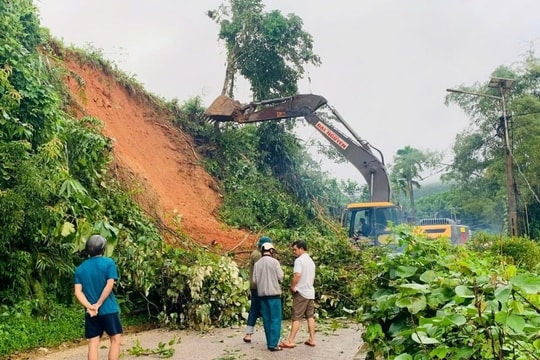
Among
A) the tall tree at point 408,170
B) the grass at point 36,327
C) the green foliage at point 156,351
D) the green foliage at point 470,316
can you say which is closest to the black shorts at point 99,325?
the green foliage at point 156,351

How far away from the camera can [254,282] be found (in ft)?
23.8

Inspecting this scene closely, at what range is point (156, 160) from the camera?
16875 mm

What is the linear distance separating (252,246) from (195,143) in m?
7.11

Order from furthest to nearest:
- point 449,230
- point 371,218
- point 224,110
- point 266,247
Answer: point 449,230 < point 224,110 < point 371,218 < point 266,247

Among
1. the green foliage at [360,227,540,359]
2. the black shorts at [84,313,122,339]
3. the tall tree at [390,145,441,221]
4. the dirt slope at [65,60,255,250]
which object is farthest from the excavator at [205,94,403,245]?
the tall tree at [390,145,441,221]

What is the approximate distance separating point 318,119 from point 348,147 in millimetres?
1487

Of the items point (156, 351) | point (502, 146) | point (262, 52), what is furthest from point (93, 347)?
point (502, 146)

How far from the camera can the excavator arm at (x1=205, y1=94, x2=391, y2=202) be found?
16531mm

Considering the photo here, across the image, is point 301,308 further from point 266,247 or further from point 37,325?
point 37,325

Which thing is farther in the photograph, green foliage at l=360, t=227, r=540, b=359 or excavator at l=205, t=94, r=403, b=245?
excavator at l=205, t=94, r=403, b=245

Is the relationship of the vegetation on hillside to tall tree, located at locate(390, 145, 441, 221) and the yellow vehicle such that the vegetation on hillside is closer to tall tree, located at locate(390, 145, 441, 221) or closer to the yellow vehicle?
the yellow vehicle

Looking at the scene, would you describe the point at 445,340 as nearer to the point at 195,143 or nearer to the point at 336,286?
the point at 336,286

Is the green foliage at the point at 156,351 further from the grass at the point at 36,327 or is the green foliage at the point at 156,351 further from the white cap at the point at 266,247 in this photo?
the white cap at the point at 266,247

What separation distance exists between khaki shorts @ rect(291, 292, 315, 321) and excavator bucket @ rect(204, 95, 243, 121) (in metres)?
11.9
